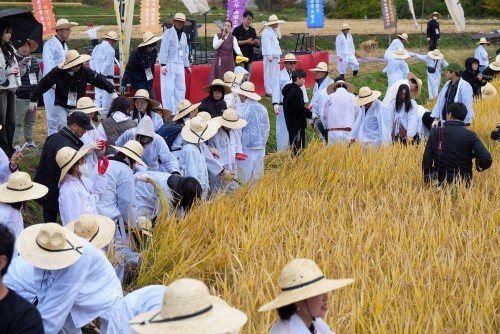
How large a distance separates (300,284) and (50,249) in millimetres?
1439

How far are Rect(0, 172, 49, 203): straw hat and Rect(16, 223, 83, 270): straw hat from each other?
92 centimetres

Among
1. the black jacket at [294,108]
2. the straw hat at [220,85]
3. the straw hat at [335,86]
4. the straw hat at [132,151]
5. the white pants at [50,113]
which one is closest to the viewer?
the straw hat at [132,151]

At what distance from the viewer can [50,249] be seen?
422 centimetres

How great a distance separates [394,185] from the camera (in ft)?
26.6

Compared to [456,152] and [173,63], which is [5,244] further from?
[173,63]

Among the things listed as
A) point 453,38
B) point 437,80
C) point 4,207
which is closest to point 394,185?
point 4,207

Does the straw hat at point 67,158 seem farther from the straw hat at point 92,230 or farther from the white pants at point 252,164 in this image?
the white pants at point 252,164

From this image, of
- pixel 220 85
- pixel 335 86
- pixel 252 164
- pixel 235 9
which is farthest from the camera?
pixel 235 9

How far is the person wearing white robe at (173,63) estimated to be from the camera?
37.8 ft

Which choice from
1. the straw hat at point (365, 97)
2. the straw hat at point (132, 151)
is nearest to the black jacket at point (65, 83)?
the straw hat at point (132, 151)

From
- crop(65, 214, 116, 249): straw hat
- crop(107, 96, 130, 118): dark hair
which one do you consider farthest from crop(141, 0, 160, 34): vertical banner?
crop(65, 214, 116, 249): straw hat

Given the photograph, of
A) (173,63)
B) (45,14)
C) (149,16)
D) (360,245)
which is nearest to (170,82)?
(173,63)

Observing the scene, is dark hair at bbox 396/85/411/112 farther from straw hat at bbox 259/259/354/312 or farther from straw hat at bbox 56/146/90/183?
straw hat at bbox 259/259/354/312

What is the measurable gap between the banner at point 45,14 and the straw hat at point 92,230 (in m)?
9.98
